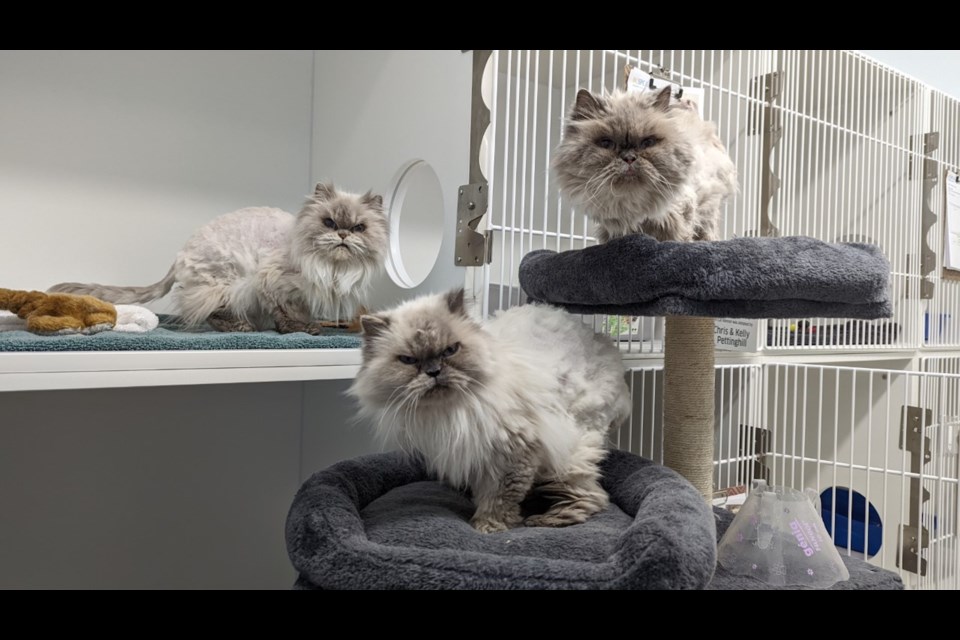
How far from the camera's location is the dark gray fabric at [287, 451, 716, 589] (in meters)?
0.69

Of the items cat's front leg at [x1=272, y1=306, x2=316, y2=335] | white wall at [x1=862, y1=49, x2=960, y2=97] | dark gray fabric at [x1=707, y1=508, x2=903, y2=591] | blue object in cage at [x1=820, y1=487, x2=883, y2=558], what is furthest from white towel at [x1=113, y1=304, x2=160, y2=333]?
white wall at [x1=862, y1=49, x2=960, y2=97]

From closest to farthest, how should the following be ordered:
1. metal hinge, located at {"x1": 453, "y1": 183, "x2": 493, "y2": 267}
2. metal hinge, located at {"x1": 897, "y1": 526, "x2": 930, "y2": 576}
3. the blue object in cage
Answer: metal hinge, located at {"x1": 453, "y1": 183, "x2": 493, "y2": 267} → metal hinge, located at {"x1": 897, "y1": 526, "x2": 930, "y2": 576} → the blue object in cage

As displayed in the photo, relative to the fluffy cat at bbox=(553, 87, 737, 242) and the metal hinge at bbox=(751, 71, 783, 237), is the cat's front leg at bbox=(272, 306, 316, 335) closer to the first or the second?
the fluffy cat at bbox=(553, 87, 737, 242)

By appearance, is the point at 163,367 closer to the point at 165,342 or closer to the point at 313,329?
the point at 165,342

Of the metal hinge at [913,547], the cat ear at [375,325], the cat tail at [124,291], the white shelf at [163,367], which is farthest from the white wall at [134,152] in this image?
the metal hinge at [913,547]

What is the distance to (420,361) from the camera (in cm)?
91

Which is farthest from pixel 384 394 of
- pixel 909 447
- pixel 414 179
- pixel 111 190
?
pixel 909 447

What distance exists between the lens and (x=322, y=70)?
1.93 m

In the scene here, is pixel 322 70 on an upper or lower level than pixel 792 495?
upper

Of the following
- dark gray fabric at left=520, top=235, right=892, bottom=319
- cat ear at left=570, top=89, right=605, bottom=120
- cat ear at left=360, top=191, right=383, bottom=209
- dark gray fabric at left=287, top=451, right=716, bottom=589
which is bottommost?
dark gray fabric at left=287, top=451, right=716, bottom=589

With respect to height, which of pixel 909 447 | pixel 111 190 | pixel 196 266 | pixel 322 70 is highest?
pixel 322 70

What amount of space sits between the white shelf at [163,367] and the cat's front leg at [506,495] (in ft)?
1.21

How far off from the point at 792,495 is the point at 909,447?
1218 mm
